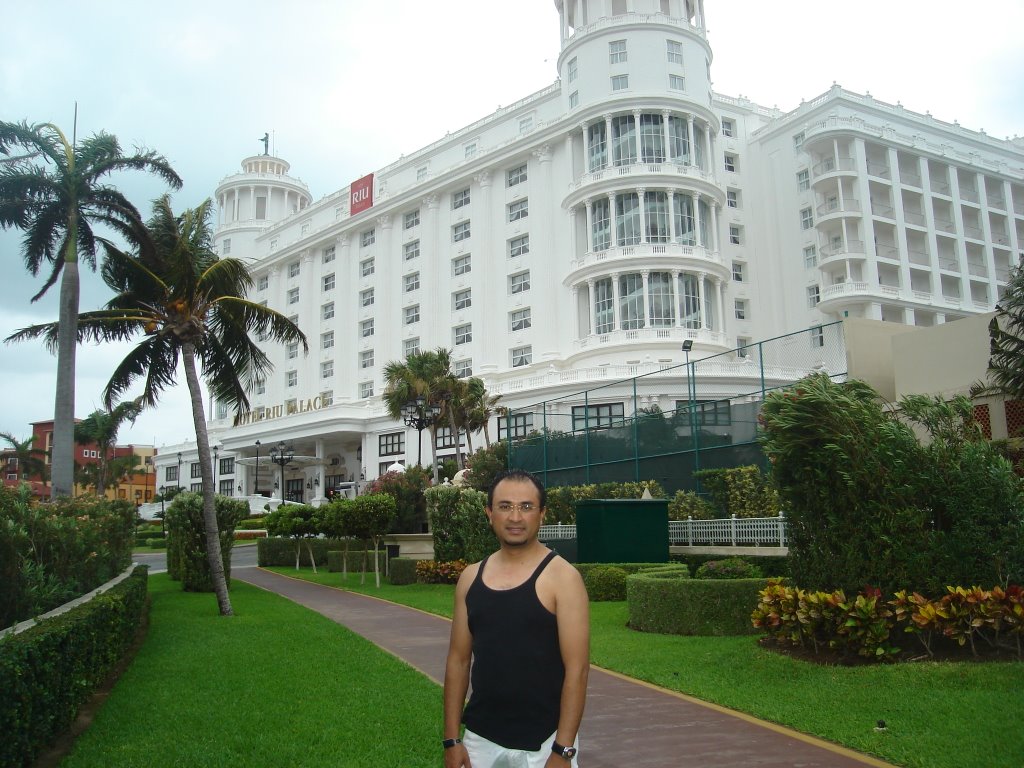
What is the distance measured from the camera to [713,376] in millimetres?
40250

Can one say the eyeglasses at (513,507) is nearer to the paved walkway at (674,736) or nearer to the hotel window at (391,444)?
the paved walkway at (674,736)

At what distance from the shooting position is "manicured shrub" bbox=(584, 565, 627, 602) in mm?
18016

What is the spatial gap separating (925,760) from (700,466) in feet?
54.6

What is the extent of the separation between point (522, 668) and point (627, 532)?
1525 centimetres

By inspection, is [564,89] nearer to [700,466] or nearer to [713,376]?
[713,376]

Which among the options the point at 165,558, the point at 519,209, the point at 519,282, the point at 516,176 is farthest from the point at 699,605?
the point at 516,176

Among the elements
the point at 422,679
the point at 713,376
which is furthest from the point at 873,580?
the point at 713,376

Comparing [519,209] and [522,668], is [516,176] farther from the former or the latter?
[522,668]

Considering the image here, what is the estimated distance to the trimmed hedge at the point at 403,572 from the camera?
24.5 meters

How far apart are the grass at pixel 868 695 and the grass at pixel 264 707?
295 centimetres

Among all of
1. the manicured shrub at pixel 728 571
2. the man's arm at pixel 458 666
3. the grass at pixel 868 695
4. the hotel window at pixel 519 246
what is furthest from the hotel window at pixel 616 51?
the man's arm at pixel 458 666

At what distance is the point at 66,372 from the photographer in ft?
72.8

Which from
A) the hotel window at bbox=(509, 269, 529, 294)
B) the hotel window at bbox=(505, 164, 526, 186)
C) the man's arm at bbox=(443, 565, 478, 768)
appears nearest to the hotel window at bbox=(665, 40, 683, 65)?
the hotel window at bbox=(505, 164, 526, 186)

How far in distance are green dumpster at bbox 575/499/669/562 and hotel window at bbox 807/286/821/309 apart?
3805 cm
